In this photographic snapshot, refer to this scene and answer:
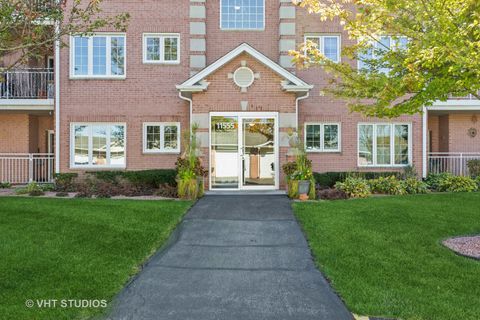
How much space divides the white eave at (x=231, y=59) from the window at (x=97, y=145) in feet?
12.1

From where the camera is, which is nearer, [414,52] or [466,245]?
[414,52]

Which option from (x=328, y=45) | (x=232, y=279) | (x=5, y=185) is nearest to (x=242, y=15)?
(x=328, y=45)

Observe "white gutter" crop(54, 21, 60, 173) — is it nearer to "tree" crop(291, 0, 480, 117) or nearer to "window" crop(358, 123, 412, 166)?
"tree" crop(291, 0, 480, 117)

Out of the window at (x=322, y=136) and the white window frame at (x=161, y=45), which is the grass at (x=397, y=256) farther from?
the white window frame at (x=161, y=45)

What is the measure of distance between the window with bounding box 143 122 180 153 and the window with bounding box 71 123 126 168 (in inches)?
36.3

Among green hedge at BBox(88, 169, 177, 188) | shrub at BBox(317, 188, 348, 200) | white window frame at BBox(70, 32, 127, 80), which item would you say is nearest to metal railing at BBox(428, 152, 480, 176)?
shrub at BBox(317, 188, 348, 200)

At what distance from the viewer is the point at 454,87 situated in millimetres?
6988

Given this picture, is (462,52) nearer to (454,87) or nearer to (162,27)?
(454,87)

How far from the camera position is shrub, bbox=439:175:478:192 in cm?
1451

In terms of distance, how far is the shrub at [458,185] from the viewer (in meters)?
14.5

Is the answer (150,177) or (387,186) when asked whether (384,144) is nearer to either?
(387,186)

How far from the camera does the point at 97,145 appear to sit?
15.7 meters

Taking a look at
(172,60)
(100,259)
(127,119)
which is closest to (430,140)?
(172,60)

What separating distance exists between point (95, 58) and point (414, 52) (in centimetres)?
1253
